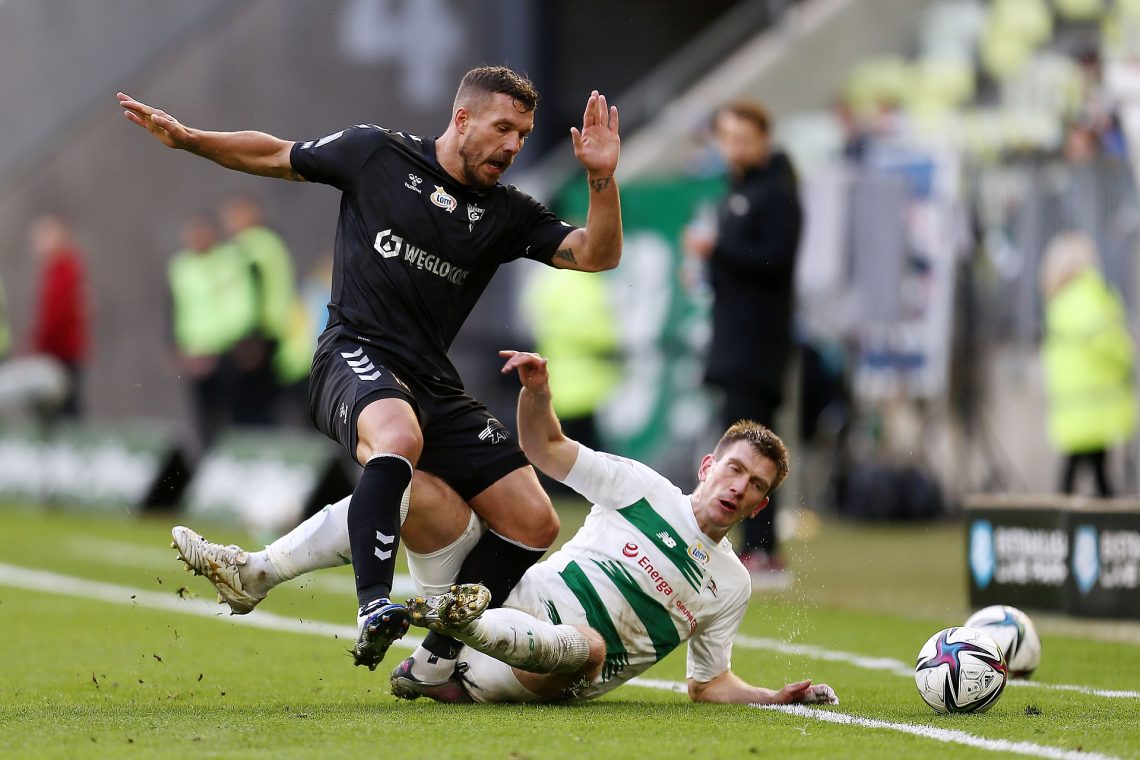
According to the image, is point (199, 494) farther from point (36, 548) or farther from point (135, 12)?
point (135, 12)

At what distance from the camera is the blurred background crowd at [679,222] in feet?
45.6

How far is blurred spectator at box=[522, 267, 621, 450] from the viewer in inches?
635

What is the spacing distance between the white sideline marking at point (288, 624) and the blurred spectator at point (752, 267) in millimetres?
2507

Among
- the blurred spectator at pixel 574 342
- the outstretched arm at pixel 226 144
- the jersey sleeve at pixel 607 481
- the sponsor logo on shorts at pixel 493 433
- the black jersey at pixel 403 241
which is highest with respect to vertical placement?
the blurred spectator at pixel 574 342

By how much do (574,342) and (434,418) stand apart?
9.80 m

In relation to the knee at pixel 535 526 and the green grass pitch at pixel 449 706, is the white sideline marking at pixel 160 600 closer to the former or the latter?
the green grass pitch at pixel 449 706

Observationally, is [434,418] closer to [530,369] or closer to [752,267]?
[530,369]

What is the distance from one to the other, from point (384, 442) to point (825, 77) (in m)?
15.5

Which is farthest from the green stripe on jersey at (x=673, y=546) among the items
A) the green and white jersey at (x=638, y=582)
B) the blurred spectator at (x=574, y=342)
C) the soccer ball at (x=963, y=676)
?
the blurred spectator at (x=574, y=342)

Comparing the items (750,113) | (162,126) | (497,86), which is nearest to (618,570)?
(497,86)

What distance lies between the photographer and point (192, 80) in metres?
21.9

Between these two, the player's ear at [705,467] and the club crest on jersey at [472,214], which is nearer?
the player's ear at [705,467]

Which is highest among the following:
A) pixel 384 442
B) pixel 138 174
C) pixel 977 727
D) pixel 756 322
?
pixel 138 174

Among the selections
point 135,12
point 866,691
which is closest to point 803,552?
point 866,691
